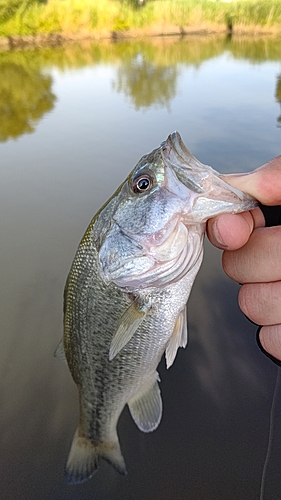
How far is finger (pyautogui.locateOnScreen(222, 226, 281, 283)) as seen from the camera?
4.45 feet

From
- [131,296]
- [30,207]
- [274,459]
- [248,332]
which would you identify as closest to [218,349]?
[248,332]

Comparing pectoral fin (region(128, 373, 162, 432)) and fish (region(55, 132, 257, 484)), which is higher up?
fish (region(55, 132, 257, 484))

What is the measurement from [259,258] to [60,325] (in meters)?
1.89

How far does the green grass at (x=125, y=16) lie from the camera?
60.4 ft

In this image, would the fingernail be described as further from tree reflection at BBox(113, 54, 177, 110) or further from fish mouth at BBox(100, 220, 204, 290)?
tree reflection at BBox(113, 54, 177, 110)

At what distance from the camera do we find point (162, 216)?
1.29 meters

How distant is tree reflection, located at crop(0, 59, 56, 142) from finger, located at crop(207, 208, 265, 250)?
6315mm

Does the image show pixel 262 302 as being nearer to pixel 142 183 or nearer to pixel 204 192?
pixel 204 192

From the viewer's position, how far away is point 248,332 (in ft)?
8.60

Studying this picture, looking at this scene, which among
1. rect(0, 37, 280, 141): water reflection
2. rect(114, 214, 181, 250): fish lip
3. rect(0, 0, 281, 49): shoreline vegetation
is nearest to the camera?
rect(114, 214, 181, 250): fish lip

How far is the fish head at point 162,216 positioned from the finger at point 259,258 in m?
0.21

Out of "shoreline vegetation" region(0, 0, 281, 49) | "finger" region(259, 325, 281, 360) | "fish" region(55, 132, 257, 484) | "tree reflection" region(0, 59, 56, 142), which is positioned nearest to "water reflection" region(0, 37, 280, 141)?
"tree reflection" region(0, 59, 56, 142)

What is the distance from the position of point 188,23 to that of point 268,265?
22591 mm

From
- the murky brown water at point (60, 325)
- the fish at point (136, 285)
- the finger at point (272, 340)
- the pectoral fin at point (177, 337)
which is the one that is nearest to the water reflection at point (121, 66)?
the murky brown water at point (60, 325)
